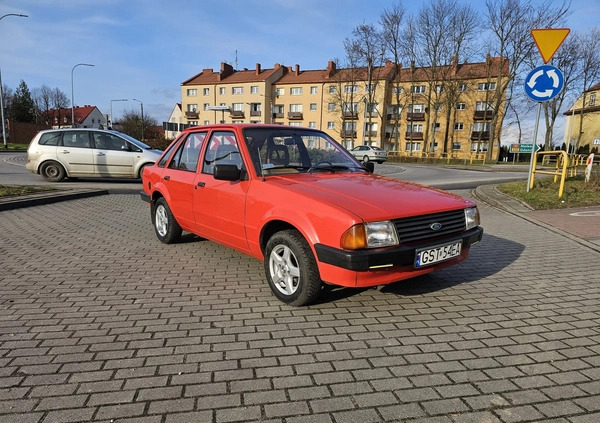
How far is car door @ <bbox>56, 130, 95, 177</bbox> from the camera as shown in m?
12.7

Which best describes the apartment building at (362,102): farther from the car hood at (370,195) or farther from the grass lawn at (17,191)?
the car hood at (370,195)

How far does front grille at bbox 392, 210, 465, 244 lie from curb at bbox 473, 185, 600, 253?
3.54m

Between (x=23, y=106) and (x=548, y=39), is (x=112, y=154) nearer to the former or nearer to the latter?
(x=548, y=39)

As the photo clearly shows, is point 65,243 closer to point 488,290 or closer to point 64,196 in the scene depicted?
point 64,196

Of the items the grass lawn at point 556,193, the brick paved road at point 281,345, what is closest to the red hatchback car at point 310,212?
the brick paved road at point 281,345

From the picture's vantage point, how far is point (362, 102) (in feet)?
199

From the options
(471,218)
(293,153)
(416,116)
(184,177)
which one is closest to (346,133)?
(416,116)

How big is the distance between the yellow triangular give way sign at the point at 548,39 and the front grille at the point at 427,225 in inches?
267

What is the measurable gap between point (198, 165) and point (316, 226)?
7.58ft

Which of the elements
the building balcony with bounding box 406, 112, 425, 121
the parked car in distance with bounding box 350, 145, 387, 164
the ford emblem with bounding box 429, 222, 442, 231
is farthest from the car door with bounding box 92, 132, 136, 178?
the building balcony with bounding box 406, 112, 425, 121

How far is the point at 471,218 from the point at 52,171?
13248mm

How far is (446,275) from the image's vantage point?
476 centimetres

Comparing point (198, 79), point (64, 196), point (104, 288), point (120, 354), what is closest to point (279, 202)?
point (120, 354)

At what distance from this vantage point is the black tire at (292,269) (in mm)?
3494
